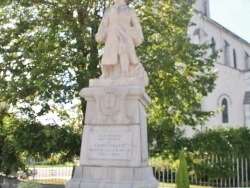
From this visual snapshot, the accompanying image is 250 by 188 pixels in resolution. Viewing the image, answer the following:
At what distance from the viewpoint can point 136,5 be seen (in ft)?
48.1

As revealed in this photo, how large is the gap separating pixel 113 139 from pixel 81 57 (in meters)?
6.53

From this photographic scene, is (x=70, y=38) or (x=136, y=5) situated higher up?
(x=136, y=5)

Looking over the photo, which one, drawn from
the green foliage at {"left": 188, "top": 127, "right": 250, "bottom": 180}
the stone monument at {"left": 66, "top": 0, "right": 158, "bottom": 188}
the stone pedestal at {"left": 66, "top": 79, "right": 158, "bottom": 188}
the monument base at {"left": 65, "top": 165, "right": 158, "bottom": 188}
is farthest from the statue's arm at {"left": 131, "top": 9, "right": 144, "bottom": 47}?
the green foliage at {"left": 188, "top": 127, "right": 250, "bottom": 180}

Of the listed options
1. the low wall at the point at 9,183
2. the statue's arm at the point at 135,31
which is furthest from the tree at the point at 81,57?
the statue's arm at the point at 135,31

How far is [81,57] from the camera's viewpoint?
1291 centimetres

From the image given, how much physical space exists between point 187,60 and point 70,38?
15.7 feet

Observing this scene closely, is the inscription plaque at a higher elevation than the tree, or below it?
below

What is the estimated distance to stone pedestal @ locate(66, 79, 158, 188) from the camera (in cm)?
667

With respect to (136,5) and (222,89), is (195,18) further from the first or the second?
(136,5)

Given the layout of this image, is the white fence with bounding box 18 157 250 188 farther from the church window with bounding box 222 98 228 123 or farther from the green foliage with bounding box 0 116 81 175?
the church window with bounding box 222 98 228 123

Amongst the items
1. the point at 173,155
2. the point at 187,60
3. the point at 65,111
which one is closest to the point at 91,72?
the point at 65,111

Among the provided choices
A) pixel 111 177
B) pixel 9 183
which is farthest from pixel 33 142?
pixel 111 177

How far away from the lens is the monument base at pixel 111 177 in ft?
21.2

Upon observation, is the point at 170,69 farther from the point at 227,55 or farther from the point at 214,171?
the point at 227,55
